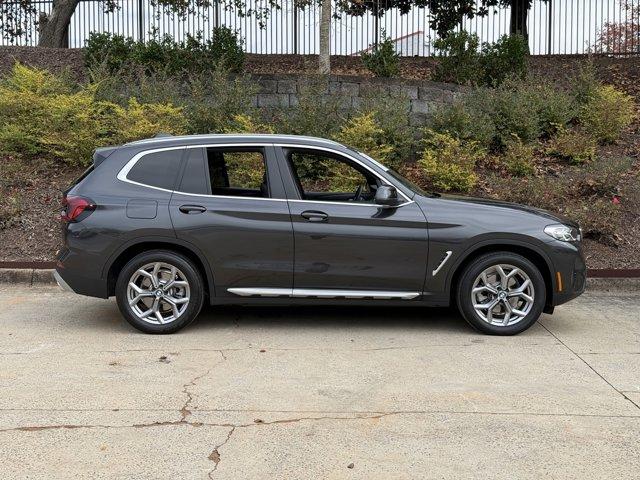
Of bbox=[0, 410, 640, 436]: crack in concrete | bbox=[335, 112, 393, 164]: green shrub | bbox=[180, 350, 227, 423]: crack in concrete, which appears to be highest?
bbox=[335, 112, 393, 164]: green shrub

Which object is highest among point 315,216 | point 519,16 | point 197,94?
point 519,16

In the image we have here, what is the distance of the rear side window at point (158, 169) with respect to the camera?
705 centimetres

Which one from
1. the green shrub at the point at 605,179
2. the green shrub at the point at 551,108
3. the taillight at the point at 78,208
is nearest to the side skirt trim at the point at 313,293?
the taillight at the point at 78,208

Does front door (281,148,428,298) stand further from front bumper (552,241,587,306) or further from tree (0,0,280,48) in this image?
tree (0,0,280,48)

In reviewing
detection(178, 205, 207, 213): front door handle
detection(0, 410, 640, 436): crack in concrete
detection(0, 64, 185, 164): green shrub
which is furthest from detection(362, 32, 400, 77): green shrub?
detection(0, 410, 640, 436): crack in concrete

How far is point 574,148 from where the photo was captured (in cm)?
1240

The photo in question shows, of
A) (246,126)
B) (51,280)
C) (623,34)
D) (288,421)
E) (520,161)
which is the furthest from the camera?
(623,34)

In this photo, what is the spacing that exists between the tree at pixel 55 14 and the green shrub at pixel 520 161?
738 centimetres

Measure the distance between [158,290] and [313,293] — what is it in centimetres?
142

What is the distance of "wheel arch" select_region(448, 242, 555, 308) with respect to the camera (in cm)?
686

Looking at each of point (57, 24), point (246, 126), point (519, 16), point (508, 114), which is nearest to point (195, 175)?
point (246, 126)

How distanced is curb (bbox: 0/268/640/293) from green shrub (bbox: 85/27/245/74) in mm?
6284

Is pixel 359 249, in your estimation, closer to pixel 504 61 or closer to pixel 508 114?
pixel 508 114

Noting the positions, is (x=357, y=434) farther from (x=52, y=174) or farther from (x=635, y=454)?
(x=52, y=174)
